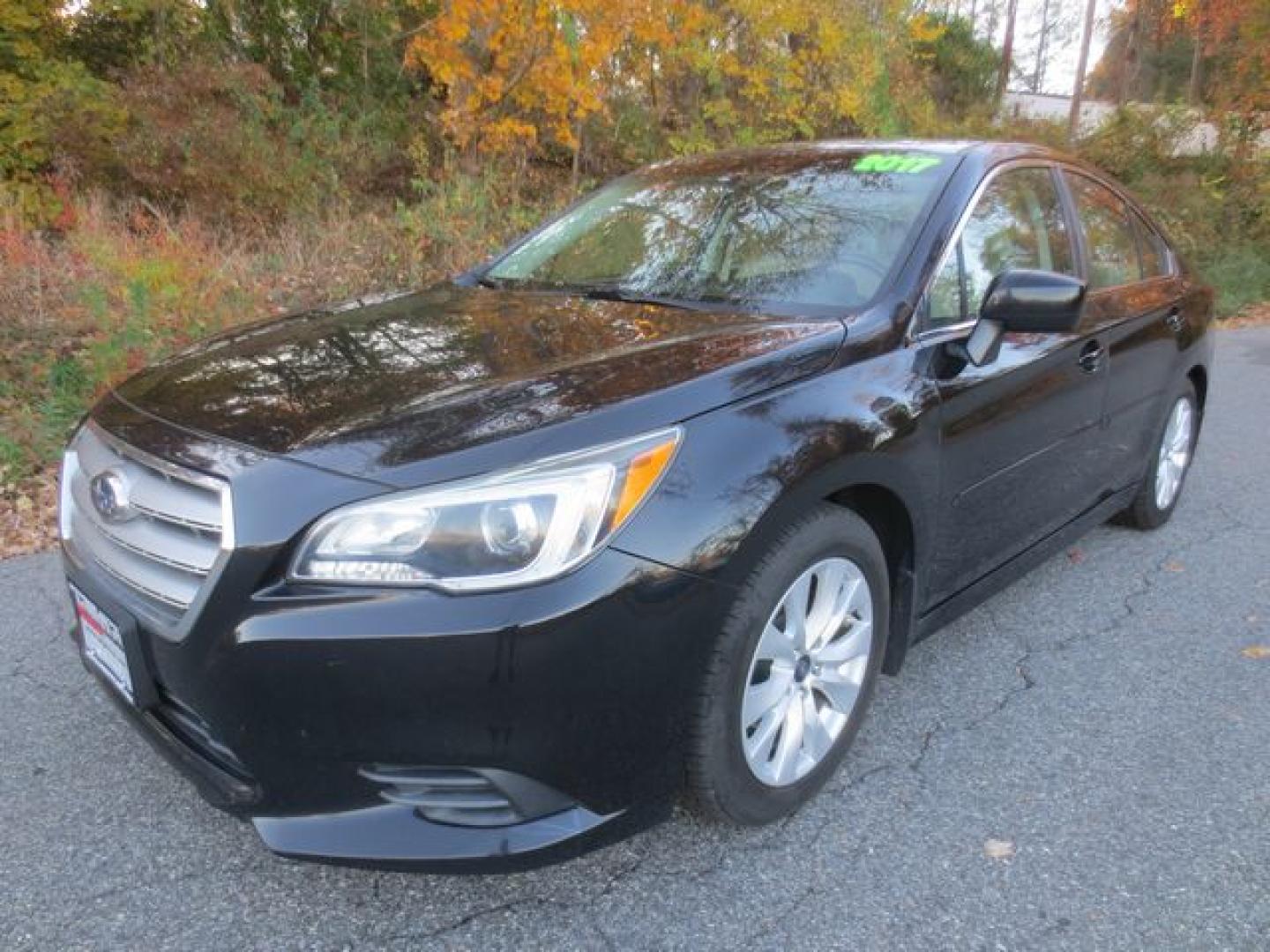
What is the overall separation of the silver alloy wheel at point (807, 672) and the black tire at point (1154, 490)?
2223 mm

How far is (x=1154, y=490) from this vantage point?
165 inches

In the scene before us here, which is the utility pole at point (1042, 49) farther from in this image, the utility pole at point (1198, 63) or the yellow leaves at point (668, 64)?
the yellow leaves at point (668, 64)

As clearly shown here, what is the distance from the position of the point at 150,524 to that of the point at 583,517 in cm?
92

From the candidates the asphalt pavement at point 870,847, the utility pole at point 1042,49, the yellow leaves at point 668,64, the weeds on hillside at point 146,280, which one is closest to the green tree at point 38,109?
the weeds on hillside at point 146,280

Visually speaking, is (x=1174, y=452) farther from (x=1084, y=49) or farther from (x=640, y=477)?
(x=1084, y=49)

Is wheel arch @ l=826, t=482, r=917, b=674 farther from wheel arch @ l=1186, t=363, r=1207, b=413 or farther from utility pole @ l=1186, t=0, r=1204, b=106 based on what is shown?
utility pole @ l=1186, t=0, r=1204, b=106

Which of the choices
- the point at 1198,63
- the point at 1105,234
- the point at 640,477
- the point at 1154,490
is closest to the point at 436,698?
the point at 640,477

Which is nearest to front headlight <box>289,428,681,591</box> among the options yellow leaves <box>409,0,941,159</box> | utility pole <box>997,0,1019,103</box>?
yellow leaves <box>409,0,941,159</box>

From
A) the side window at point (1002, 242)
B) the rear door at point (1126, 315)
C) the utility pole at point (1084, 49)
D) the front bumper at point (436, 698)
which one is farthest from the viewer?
the utility pole at point (1084, 49)

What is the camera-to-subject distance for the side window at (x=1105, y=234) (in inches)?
137

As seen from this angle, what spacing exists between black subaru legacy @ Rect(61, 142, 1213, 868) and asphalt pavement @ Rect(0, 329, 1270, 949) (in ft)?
0.67

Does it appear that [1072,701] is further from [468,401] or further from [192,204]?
[192,204]

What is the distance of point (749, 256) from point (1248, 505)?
3248 mm

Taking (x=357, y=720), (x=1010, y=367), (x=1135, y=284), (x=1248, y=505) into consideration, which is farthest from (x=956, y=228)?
(x=1248, y=505)
